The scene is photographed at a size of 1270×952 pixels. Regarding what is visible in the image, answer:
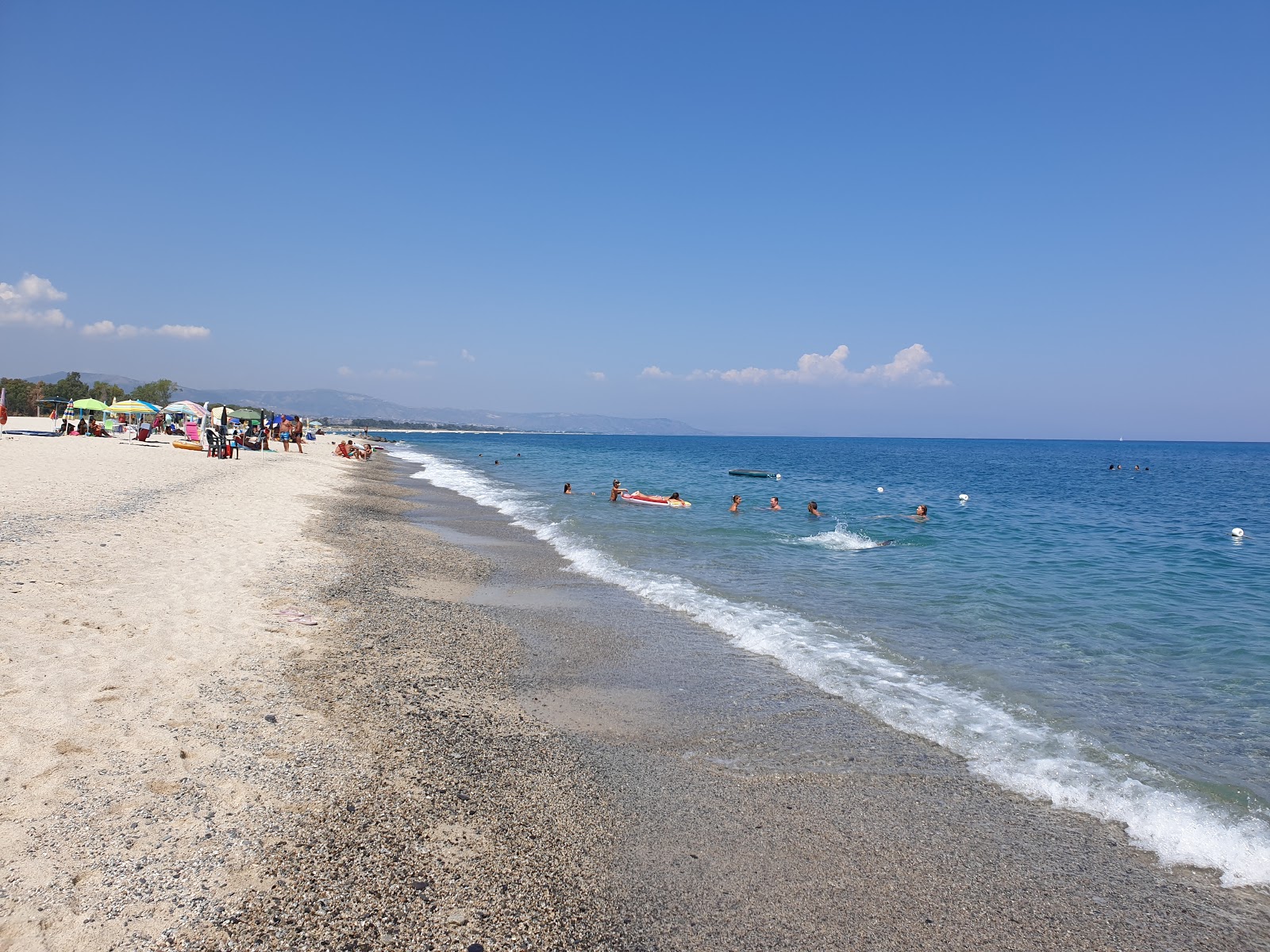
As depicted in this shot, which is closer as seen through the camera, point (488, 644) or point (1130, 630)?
point (488, 644)

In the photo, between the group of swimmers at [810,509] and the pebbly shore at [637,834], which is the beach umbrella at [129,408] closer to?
the group of swimmers at [810,509]

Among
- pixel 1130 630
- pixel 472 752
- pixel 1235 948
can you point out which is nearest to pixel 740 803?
pixel 472 752

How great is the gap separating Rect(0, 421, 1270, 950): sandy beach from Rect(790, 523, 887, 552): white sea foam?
11337 mm

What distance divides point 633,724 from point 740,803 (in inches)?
69.7

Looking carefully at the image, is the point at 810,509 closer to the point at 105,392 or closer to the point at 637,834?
the point at 637,834

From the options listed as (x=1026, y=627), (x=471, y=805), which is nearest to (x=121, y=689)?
(x=471, y=805)

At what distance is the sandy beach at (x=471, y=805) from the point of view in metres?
3.98

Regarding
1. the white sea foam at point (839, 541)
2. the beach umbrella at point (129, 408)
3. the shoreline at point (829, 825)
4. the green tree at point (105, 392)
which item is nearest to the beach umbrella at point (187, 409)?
the beach umbrella at point (129, 408)

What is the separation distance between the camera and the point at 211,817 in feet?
15.0

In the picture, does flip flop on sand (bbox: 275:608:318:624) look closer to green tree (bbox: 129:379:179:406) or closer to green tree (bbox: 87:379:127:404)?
green tree (bbox: 87:379:127:404)

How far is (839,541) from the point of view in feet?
69.6

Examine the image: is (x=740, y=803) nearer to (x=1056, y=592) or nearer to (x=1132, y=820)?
(x=1132, y=820)

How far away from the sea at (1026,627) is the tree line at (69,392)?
6372cm

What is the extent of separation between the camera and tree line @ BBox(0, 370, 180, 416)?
6438 centimetres
